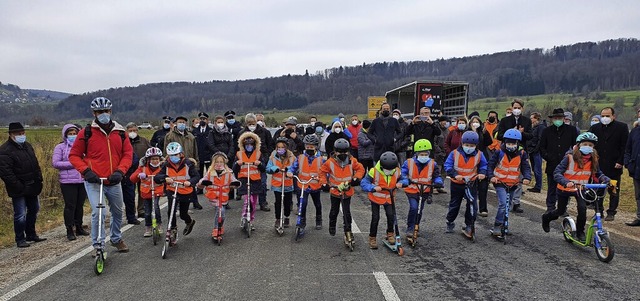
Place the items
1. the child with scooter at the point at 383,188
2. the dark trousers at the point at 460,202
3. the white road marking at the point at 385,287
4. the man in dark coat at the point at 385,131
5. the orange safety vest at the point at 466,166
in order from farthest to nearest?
the man in dark coat at the point at 385,131 < the orange safety vest at the point at 466,166 < the dark trousers at the point at 460,202 < the child with scooter at the point at 383,188 < the white road marking at the point at 385,287

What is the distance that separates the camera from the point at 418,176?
7434 millimetres

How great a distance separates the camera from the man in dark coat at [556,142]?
9281mm

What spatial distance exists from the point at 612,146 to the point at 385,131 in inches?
207

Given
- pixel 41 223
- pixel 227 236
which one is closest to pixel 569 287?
pixel 227 236

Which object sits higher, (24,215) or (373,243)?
(24,215)

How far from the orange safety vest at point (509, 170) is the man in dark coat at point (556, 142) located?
1.94 meters

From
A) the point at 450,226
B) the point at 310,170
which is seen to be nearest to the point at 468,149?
the point at 450,226

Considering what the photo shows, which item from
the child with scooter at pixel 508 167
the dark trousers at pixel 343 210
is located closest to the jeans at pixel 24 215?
the dark trousers at pixel 343 210

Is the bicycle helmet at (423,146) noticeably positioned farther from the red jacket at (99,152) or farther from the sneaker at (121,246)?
the sneaker at (121,246)

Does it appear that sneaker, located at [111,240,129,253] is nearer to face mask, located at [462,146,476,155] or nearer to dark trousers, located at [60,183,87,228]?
dark trousers, located at [60,183,87,228]

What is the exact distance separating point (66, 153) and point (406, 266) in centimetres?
655

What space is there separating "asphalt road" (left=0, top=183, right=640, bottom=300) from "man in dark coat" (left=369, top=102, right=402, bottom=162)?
13.4 feet

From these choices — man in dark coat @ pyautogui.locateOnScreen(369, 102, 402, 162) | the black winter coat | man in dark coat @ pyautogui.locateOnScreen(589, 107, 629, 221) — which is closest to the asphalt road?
the black winter coat

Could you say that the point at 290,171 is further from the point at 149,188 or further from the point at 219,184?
the point at 149,188
